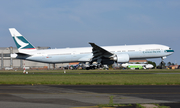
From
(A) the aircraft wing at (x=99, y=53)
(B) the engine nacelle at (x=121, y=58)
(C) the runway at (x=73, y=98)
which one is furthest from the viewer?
(A) the aircraft wing at (x=99, y=53)

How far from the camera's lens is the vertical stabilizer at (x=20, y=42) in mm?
56844

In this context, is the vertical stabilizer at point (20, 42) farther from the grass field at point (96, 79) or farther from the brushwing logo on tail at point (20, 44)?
the grass field at point (96, 79)

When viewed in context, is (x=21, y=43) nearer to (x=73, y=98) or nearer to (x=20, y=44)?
(x=20, y=44)

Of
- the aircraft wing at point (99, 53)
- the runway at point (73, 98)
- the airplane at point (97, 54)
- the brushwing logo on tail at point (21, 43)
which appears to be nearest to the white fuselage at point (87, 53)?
the airplane at point (97, 54)

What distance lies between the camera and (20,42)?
57.0 meters

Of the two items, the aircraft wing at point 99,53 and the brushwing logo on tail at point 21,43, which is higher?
the brushwing logo on tail at point 21,43

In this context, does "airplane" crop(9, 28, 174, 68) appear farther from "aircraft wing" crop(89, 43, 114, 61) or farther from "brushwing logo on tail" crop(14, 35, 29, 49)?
"brushwing logo on tail" crop(14, 35, 29, 49)

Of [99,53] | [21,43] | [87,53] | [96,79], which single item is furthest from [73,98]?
[21,43]

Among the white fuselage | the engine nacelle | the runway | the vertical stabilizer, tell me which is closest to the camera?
the runway

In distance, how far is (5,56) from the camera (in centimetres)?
12069

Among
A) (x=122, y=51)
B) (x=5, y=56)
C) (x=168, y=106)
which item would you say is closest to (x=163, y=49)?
(x=122, y=51)

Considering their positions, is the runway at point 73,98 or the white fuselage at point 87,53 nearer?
the runway at point 73,98

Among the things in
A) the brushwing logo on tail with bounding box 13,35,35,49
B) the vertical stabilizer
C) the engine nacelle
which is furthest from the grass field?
the brushwing logo on tail with bounding box 13,35,35,49

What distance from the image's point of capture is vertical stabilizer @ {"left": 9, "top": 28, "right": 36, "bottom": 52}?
5684 centimetres
